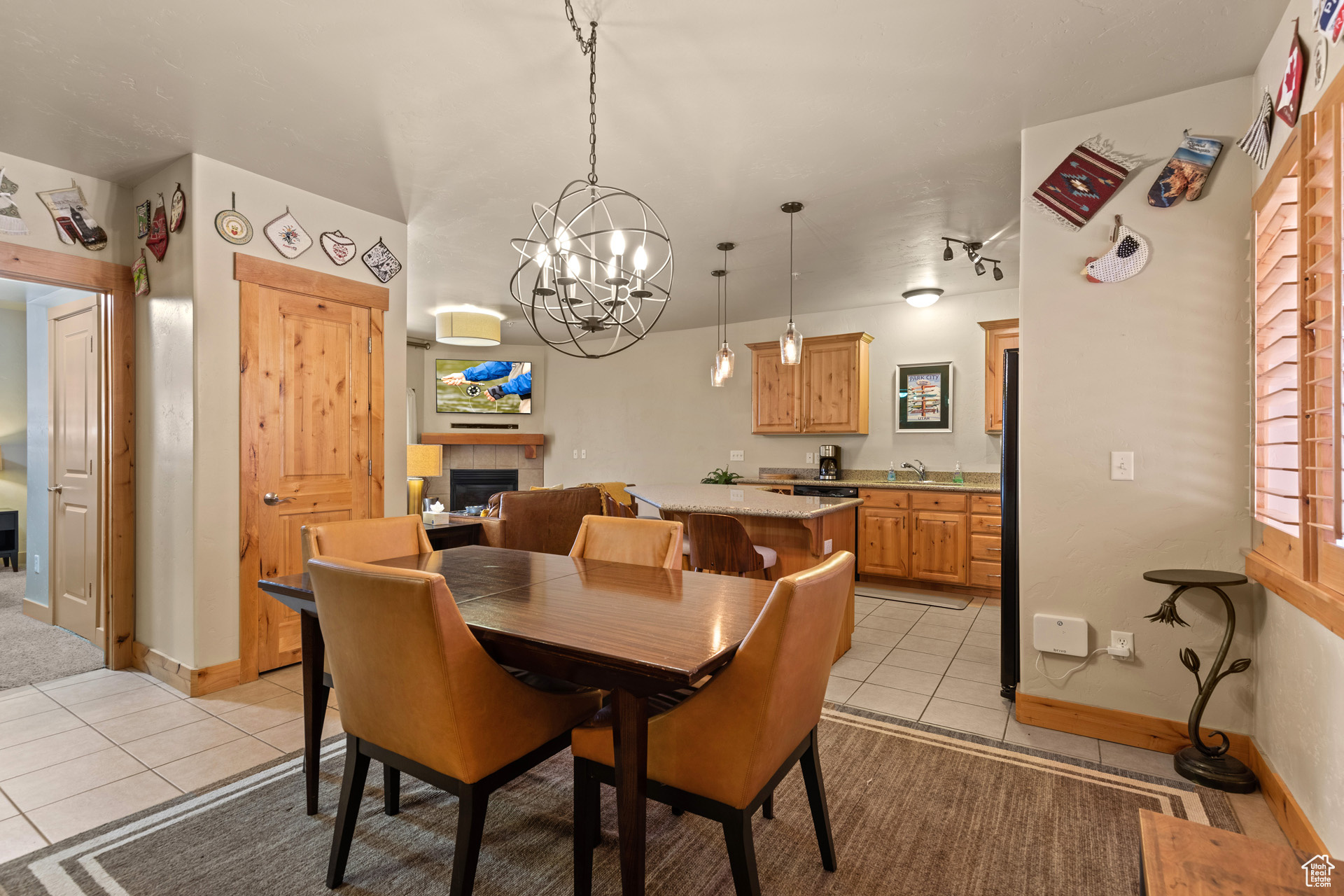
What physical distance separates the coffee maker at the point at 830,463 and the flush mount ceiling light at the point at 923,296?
1508 millimetres

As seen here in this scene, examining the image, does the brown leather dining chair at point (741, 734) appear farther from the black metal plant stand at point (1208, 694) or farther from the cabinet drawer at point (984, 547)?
the cabinet drawer at point (984, 547)

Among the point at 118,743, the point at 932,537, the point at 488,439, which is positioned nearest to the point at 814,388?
the point at 932,537

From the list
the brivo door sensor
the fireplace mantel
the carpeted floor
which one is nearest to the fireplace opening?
the fireplace mantel

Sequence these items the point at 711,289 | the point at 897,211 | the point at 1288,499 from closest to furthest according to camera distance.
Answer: the point at 1288,499 < the point at 897,211 < the point at 711,289

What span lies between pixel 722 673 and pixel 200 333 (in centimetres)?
293

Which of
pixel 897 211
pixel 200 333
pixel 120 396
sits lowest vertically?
pixel 120 396

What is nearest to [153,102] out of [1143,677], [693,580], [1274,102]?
[693,580]

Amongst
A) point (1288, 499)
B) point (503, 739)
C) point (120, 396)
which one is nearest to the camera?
point (503, 739)

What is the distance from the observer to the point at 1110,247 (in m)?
2.53

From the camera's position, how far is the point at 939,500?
17.0 ft

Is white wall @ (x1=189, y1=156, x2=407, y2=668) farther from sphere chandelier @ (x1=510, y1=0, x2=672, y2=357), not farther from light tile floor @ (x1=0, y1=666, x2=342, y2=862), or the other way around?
sphere chandelier @ (x1=510, y1=0, x2=672, y2=357)

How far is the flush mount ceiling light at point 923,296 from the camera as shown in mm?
5219

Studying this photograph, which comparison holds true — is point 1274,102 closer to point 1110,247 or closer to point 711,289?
point 1110,247

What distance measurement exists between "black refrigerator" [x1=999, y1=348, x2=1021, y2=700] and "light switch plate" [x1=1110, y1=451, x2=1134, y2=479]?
0.35 meters
